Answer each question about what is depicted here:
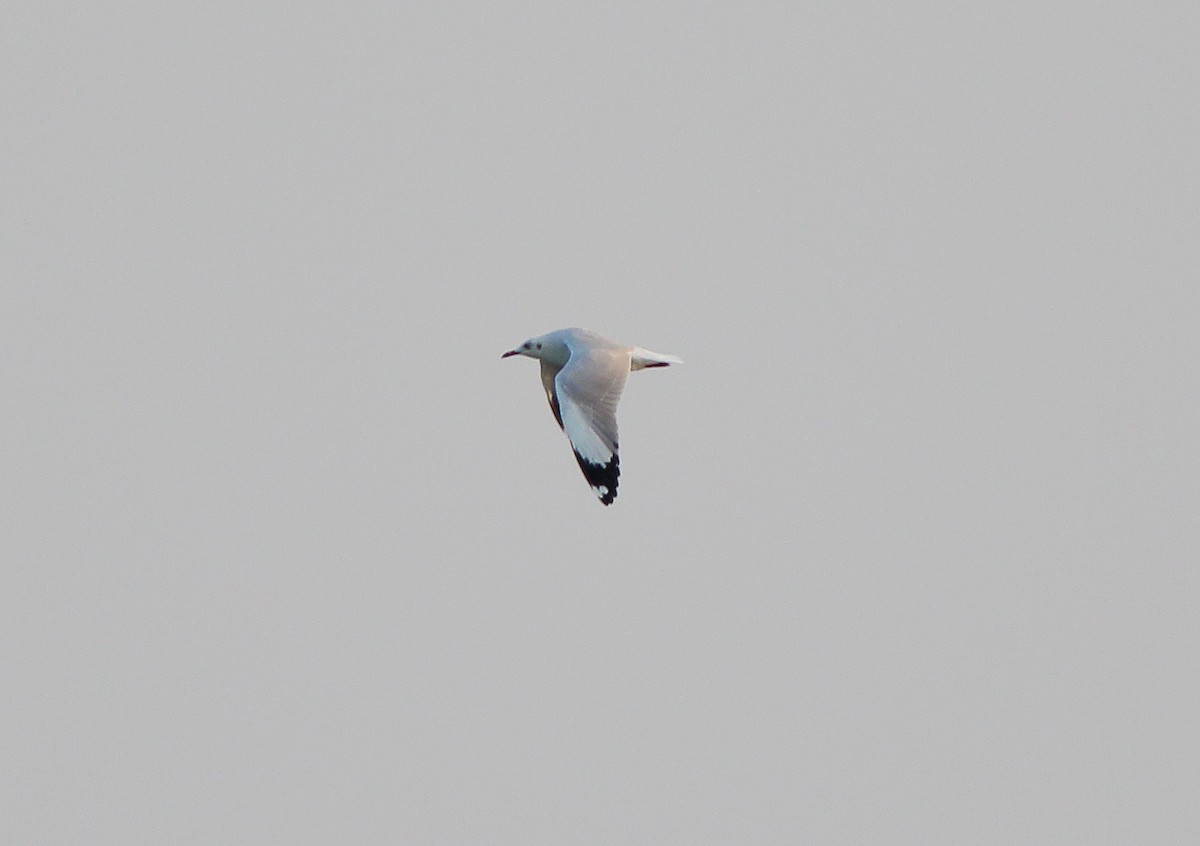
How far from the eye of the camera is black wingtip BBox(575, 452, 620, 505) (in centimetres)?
1130

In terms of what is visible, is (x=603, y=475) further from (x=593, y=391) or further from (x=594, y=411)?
(x=593, y=391)

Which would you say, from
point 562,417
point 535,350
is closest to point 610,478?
point 562,417

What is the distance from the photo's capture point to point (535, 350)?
1310 centimetres

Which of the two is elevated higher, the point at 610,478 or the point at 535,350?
the point at 535,350

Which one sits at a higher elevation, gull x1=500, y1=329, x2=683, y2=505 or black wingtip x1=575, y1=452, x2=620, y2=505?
gull x1=500, y1=329, x2=683, y2=505

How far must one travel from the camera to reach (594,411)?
11.6 metres

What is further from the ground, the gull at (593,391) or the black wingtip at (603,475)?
the gull at (593,391)

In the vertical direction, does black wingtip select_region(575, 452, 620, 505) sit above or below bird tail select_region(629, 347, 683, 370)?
below

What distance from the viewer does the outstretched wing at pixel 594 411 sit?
11.4 meters

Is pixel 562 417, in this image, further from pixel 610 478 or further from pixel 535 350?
pixel 535 350

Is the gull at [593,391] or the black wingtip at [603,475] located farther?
the gull at [593,391]

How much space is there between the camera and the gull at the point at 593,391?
449 inches

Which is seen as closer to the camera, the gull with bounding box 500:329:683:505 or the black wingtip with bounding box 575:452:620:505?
the black wingtip with bounding box 575:452:620:505

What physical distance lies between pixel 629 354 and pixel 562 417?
78 centimetres
